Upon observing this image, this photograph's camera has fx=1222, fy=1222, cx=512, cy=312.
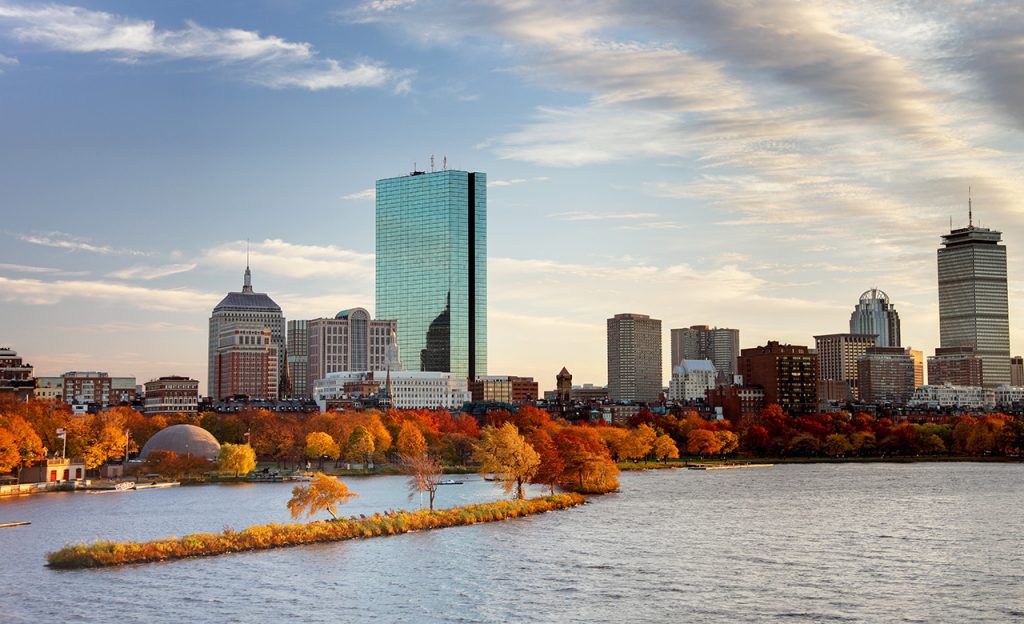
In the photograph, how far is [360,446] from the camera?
630 ft

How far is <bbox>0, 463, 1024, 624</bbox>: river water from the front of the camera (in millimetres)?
68438

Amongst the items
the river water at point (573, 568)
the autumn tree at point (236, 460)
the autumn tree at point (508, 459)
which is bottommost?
the river water at point (573, 568)

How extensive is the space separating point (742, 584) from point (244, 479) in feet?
355

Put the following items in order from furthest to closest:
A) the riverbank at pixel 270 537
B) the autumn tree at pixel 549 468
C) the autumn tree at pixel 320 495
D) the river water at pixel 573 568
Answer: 1. the autumn tree at pixel 549 468
2. the autumn tree at pixel 320 495
3. the riverbank at pixel 270 537
4. the river water at pixel 573 568

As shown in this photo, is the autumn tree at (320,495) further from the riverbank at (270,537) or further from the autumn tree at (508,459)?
the autumn tree at (508,459)

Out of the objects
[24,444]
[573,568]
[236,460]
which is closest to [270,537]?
[573,568]

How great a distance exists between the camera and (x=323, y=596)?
71.7 metres

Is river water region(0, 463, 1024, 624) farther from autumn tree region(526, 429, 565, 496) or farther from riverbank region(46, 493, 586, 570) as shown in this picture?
autumn tree region(526, 429, 565, 496)

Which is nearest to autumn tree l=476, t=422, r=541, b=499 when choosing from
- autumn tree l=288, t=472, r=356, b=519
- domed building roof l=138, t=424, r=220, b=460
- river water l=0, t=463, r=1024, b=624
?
river water l=0, t=463, r=1024, b=624

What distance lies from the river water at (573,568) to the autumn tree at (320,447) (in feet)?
193

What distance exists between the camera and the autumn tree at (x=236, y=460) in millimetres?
173125

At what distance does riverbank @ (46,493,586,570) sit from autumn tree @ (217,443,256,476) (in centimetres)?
6709

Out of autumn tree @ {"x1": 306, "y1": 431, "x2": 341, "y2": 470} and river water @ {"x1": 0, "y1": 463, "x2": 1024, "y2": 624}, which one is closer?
river water @ {"x1": 0, "y1": 463, "x2": 1024, "y2": 624}

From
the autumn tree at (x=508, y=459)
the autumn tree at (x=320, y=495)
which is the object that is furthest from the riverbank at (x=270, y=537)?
the autumn tree at (x=508, y=459)
